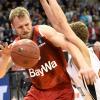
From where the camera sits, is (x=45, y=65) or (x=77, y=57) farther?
(x=45, y=65)

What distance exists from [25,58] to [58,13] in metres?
0.67

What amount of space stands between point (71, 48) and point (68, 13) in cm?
1183

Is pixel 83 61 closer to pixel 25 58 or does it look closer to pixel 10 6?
pixel 25 58

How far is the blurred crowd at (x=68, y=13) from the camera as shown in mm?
13439

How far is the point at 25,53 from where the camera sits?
434 centimetres

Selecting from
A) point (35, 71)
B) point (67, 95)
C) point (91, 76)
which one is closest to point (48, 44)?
point (35, 71)

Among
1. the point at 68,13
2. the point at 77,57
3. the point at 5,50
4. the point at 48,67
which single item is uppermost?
the point at 77,57

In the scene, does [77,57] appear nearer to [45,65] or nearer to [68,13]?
[45,65]

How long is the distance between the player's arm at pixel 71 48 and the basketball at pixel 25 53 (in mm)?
206

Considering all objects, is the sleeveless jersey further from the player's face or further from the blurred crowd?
the blurred crowd

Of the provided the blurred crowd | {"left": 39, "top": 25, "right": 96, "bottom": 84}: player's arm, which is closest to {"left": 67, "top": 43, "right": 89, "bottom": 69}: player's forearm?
{"left": 39, "top": 25, "right": 96, "bottom": 84}: player's arm

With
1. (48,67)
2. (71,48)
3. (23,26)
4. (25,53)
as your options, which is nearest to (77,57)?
(71,48)

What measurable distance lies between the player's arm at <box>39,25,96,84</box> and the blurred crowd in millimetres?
7871

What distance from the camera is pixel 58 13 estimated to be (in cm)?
389
